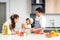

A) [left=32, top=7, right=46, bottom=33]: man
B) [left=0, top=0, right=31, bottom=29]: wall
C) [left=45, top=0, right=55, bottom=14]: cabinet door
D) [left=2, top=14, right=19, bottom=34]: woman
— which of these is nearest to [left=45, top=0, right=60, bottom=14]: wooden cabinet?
[left=45, top=0, right=55, bottom=14]: cabinet door

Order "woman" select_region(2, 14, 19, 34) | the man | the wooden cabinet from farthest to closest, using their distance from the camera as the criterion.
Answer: the wooden cabinet, the man, "woman" select_region(2, 14, 19, 34)

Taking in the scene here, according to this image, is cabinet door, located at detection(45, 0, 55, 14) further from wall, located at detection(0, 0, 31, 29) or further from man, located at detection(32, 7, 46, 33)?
man, located at detection(32, 7, 46, 33)

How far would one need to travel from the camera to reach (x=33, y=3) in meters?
5.24

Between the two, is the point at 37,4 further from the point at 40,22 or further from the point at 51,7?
the point at 40,22

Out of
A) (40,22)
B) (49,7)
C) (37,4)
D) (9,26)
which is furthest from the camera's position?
(37,4)

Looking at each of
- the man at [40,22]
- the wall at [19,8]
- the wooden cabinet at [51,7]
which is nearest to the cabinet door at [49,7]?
the wooden cabinet at [51,7]

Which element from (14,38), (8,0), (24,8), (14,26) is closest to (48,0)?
(24,8)

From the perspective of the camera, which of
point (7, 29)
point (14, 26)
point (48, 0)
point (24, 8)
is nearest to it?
point (7, 29)

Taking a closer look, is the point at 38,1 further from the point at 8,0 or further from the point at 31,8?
the point at 8,0

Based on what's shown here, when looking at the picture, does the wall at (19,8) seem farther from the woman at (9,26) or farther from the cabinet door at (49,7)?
the woman at (9,26)

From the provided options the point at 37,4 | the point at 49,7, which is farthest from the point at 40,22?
the point at 37,4

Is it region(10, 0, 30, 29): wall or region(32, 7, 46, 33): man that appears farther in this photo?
region(10, 0, 30, 29): wall

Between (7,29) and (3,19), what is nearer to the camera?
(7,29)

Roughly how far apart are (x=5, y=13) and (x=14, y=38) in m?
2.83
